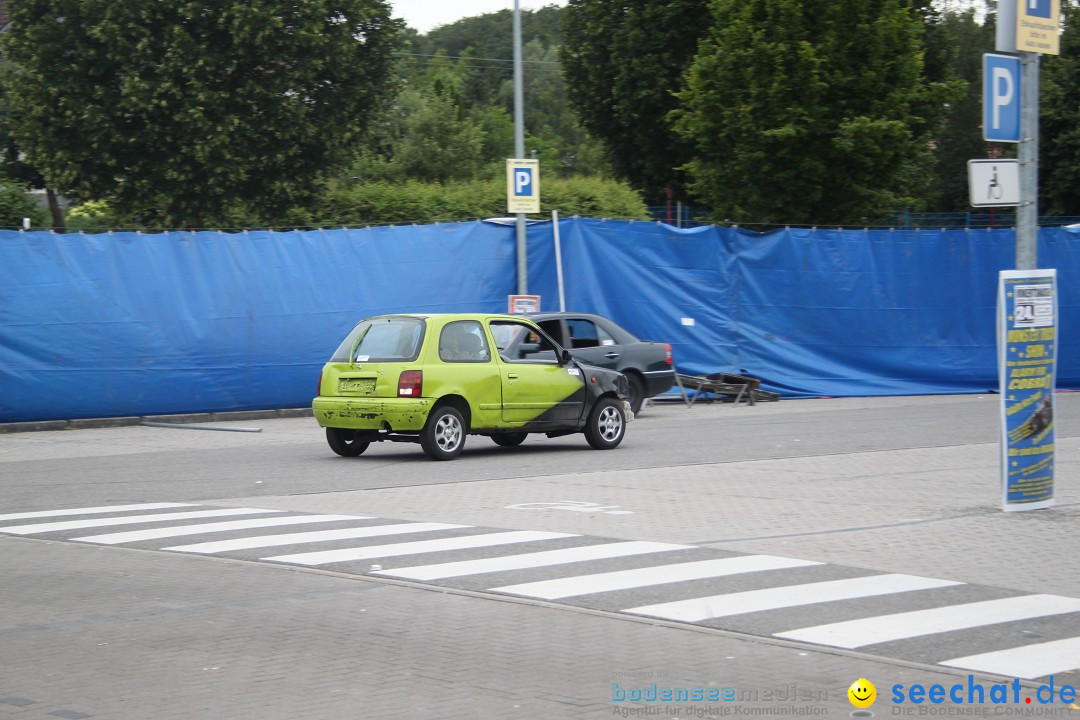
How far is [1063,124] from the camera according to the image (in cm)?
4738

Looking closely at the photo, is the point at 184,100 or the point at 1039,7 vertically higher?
the point at 184,100

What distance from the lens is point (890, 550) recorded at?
31.5 feet

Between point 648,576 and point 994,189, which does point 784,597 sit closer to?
point 648,576

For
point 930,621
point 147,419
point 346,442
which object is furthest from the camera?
point 147,419

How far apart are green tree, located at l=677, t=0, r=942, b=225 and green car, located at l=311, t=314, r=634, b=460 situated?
15.1 m

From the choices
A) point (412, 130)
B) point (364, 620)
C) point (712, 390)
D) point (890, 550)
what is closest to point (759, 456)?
point (890, 550)

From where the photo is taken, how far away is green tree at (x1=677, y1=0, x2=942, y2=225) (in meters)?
29.4

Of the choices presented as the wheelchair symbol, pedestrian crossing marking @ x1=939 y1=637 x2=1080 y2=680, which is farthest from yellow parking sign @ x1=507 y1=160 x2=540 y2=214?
pedestrian crossing marking @ x1=939 y1=637 x2=1080 y2=680

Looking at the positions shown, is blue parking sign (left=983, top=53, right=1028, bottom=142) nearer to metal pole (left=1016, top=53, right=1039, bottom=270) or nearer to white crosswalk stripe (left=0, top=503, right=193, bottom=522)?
metal pole (left=1016, top=53, right=1039, bottom=270)

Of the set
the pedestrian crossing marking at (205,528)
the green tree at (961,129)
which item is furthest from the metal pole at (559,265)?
the green tree at (961,129)

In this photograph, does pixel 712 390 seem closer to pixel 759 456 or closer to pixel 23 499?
pixel 759 456

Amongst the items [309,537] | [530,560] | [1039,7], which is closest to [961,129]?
[1039,7]

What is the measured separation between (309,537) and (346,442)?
593 cm

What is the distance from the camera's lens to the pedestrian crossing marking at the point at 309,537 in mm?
9664
